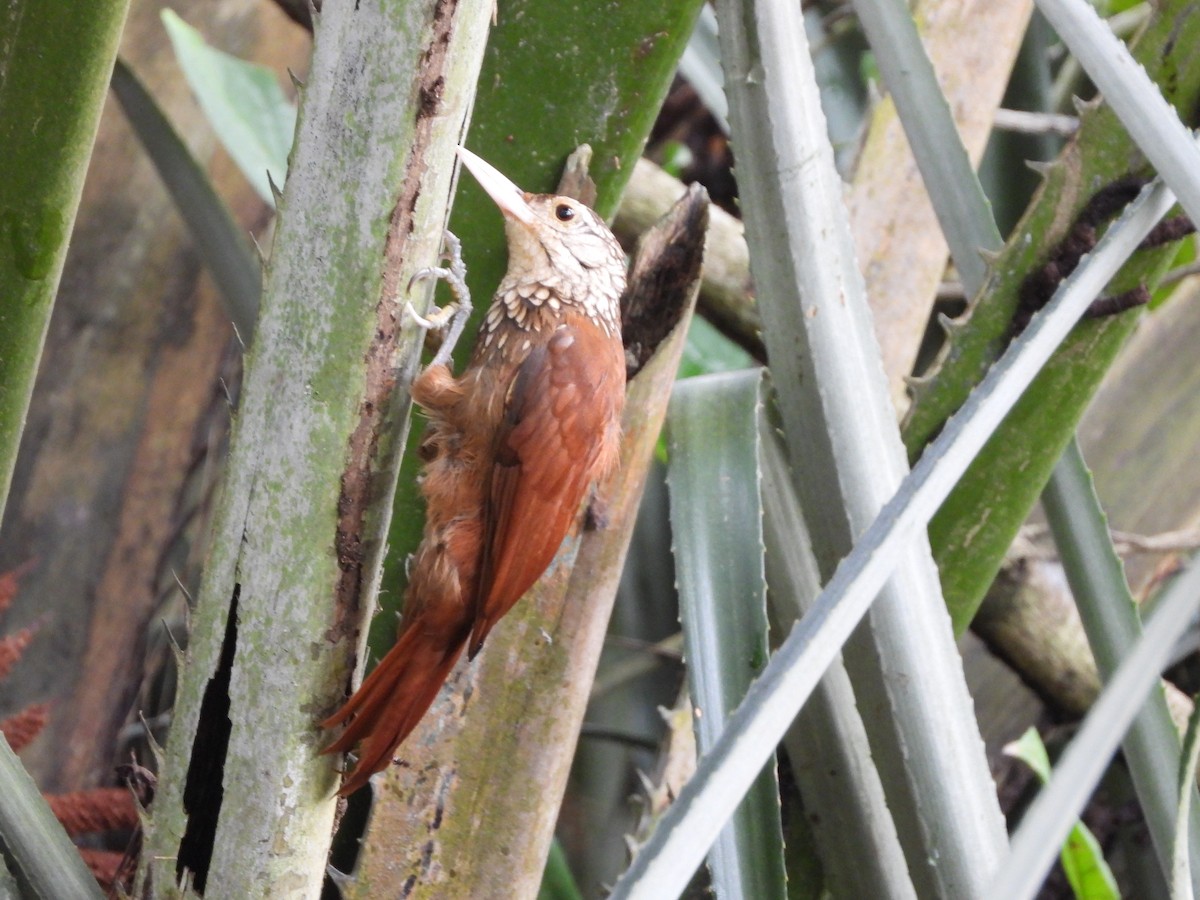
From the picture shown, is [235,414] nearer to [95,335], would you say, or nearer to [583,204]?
[583,204]

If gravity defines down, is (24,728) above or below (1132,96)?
below

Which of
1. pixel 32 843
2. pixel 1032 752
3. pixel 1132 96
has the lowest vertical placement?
pixel 1032 752

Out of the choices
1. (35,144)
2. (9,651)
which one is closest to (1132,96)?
Result: (35,144)

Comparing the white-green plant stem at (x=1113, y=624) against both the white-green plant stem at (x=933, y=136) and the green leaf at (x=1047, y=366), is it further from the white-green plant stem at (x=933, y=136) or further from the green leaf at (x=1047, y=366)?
the white-green plant stem at (x=933, y=136)

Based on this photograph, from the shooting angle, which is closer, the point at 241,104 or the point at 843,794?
the point at 843,794

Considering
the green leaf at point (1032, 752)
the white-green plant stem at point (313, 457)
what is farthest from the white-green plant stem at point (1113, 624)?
the white-green plant stem at point (313, 457)

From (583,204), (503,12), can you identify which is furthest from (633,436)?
(503,12)

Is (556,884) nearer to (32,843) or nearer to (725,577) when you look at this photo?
(725,577)
